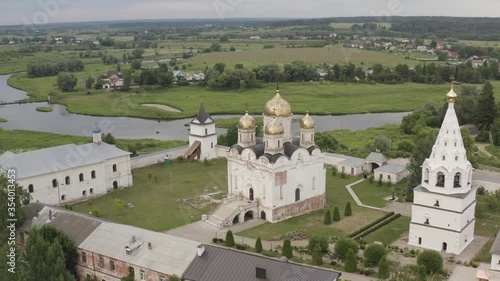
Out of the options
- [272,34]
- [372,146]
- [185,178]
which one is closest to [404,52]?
[272,34]

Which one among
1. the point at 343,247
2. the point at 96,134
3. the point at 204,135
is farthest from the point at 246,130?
the point at 204,135

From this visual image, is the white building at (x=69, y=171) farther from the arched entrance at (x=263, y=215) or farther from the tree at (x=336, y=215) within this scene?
the tree at (x=336, y=215)

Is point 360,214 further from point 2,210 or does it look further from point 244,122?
point 2,210

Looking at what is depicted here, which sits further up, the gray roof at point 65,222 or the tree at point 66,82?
the gray roof at point 65,222

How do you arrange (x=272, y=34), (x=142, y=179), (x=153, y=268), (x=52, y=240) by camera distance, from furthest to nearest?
(x=272, y=34) → (x=142, y=179) → (x=52, y=240) → (x=153, y=268)

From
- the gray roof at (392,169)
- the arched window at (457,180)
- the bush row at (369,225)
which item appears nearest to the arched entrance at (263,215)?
the bush row at (369,225)

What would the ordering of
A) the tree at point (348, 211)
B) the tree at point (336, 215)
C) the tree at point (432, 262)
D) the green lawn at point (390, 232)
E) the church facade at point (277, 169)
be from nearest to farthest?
1. the tree at point (432, 262)
2. the green lawn at point (390, 232)
3. the tree at point (336, 215)
4. the church facade at point (277, 169)
5. the tree at point (348, 211)

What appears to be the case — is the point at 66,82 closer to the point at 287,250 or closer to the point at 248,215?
the point at 248,215
